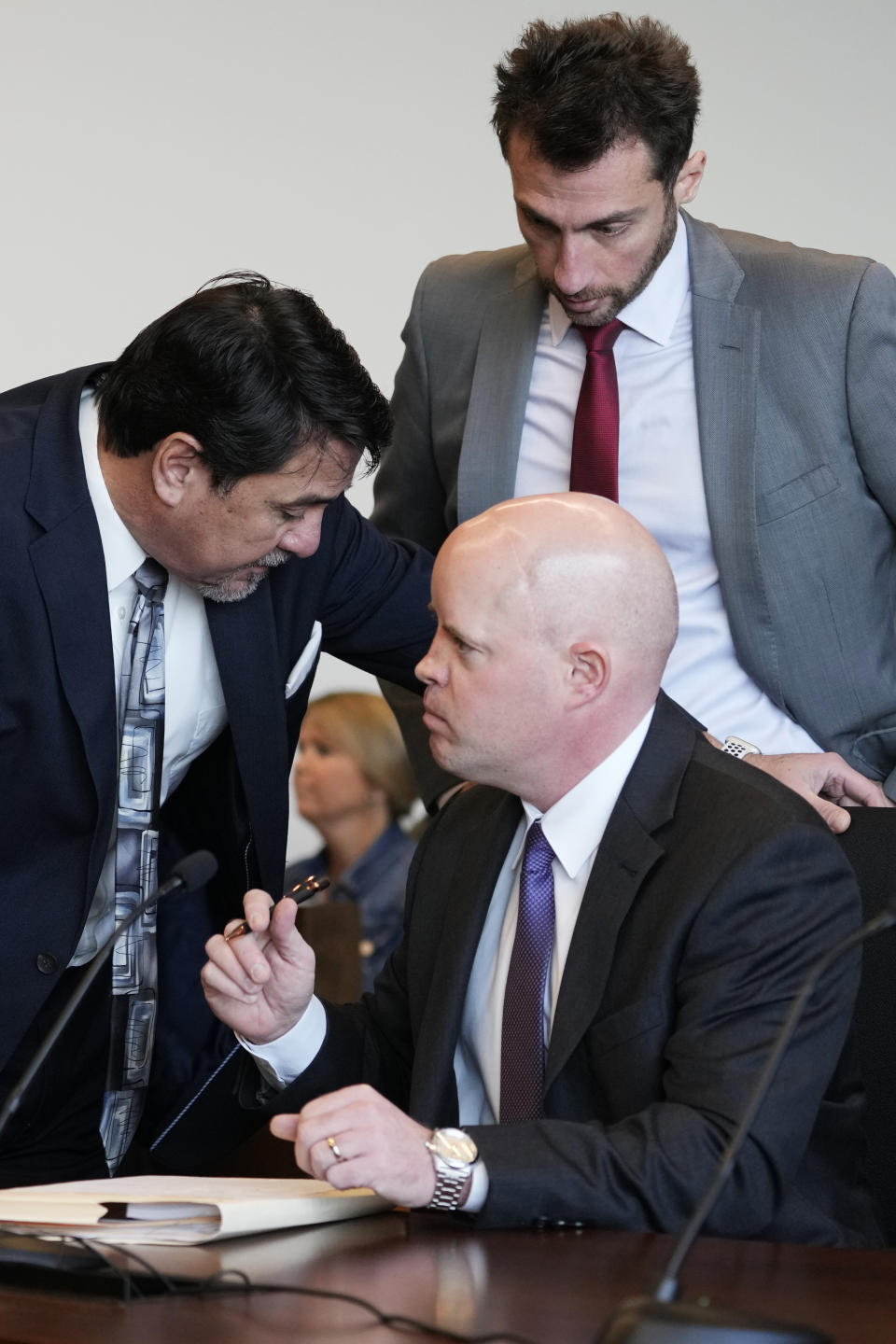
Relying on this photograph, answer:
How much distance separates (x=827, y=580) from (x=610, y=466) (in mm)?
357

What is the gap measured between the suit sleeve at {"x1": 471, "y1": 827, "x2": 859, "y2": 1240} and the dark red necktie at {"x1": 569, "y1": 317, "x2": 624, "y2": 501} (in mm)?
→ 881

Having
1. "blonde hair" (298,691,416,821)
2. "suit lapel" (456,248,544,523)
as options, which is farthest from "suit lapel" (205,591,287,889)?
"blonde hair" (298,691,416,821)

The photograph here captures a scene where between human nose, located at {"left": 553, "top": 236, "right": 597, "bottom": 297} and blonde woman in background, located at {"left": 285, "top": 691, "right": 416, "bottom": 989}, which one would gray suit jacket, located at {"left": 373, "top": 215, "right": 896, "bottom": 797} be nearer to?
human nose, located at {"left": 553, "top": 236, "right": 597, "bottom": 297}

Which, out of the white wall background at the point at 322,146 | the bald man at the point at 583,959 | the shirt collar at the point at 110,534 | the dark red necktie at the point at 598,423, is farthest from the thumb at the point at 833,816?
the white wall background at the point at 322,146

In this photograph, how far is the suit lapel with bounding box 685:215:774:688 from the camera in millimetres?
2459

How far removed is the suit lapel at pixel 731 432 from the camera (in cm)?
246

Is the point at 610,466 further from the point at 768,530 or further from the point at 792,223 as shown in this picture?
the point at 792,223

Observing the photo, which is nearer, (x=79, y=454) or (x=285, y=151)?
(x=79, y=454)

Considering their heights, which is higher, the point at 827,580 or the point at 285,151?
the point at 285,151

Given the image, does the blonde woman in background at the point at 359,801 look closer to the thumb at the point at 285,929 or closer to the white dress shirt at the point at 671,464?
the white dress shirt at the point at 671,464

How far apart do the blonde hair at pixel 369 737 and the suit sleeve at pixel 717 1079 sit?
270 centimetres

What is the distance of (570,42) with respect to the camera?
8.00 ft

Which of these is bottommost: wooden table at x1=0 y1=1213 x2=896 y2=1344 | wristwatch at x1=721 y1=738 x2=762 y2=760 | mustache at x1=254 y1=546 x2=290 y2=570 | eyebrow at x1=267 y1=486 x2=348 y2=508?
wooden table at x1=0 y1=1213 x2=896 y2=1344

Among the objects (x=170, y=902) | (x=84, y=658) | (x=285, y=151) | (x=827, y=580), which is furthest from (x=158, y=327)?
(x=285, y=151)
